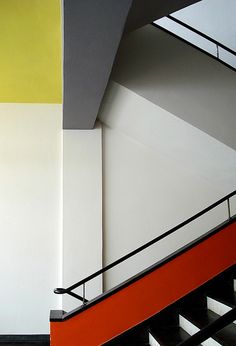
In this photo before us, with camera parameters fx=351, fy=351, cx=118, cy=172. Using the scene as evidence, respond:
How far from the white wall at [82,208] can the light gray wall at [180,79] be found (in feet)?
4.01

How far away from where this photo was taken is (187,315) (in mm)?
3293

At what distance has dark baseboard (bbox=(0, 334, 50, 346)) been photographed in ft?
15.5

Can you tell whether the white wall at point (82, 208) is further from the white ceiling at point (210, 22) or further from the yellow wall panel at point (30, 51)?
the white ceiling at point (210, 22)

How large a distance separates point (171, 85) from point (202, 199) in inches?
70.6

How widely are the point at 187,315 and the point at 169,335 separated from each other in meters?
0.25

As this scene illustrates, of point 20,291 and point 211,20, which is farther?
point 211,20

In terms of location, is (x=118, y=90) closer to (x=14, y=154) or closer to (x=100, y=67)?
(x=100, y=67)

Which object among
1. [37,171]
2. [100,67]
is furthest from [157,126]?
[37,171]

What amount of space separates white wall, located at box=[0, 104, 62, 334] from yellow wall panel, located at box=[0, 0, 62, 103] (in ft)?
1.37

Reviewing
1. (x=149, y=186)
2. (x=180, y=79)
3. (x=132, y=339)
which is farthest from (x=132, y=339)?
(x=180, y=79)

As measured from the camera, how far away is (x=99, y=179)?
506cm

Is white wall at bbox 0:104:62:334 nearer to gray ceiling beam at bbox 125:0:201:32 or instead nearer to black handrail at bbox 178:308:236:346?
gray ceiling beam at bbox 125:0:201:32

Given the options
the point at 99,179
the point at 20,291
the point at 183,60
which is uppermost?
the point at 183,60

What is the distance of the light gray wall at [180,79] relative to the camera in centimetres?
420
